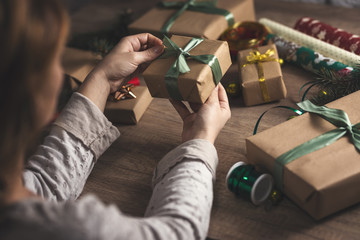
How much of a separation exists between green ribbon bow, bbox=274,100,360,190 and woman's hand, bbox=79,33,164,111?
47cm

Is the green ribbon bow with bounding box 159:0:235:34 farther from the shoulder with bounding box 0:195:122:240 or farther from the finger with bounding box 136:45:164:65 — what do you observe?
the shoulder with bounding box 0:195:122:240

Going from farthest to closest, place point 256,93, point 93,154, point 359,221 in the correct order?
point 256,93 → point 93,154 → point 359,221

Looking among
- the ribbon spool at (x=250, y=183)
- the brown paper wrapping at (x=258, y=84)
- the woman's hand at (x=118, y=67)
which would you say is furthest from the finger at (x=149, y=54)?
the ribbon spool at (x=250, y=183)

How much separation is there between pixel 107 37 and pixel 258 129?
89cm

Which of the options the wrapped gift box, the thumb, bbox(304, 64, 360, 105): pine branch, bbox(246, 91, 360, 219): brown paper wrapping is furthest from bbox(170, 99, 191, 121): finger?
the wrapped gift box

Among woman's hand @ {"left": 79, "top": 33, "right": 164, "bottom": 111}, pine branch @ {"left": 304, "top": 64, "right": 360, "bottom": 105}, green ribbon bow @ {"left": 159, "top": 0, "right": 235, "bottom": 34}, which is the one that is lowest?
pine branch @ {"left": 304, "top": 64, "right": 360, "bottom": 105}

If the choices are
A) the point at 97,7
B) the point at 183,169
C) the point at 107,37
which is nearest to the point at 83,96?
the point at 183,169

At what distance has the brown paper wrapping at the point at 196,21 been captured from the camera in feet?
5.14

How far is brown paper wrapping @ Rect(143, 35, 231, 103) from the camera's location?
107 cm

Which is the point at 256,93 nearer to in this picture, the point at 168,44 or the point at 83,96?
the point at 168,44

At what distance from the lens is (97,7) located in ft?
7.20

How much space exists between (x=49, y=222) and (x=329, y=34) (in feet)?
3.87

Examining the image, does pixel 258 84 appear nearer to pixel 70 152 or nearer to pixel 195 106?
pixel 195 106

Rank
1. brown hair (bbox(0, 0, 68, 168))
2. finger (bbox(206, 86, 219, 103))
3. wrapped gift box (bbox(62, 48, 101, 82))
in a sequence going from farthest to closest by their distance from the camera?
wrapped gift box (bbox(62, 48, 101, 82)) → finger (bbox(206, 86, 219, 103)) → brown hair (bbox(0, 0, 68, 168))
